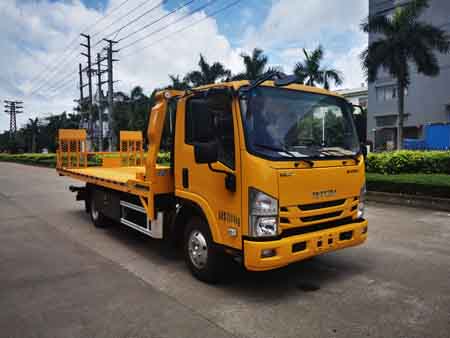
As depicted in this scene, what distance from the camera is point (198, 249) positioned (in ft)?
13.8

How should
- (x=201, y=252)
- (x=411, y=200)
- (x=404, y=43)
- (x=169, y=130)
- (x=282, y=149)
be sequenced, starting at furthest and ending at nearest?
(x=404, y=43) < (x=411, y=200) < (x=169, y=130) < (x=201, y=252) < (x=282, y=149)

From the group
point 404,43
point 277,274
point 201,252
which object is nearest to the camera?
point 201,252

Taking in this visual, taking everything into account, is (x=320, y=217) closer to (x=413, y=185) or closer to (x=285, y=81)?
(x=285, y=81)

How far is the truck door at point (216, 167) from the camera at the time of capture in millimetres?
3650

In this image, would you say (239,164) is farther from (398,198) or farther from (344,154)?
(398,198)

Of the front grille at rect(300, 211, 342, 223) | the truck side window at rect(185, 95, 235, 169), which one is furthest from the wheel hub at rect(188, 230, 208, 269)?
the front grille at rect(300, 211, 342, 223)

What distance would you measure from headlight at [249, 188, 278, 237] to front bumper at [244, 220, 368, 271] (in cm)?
12

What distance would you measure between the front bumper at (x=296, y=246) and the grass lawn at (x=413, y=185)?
18.2 ft

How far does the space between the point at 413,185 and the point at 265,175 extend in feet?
22.9

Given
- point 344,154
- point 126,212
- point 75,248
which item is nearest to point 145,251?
point 126,212

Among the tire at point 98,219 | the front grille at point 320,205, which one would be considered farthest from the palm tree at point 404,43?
the front grille at point 320,205

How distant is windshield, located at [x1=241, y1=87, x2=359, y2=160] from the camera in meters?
3.62

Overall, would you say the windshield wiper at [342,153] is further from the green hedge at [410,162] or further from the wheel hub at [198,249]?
the green hedge at [410,162]

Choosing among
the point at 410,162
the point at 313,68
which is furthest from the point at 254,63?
the point at 410,162
